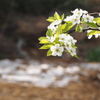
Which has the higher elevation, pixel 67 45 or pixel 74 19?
pixel 74 19

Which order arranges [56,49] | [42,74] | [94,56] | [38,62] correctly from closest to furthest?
[56,49] < [42,74] < [38,62] < [94,56]

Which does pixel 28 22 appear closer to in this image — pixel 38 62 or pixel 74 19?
pixel 38 62

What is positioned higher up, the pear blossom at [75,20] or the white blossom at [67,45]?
the pear blossom at [75,20]

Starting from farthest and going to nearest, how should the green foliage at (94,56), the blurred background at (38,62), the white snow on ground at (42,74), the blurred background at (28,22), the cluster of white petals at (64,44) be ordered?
1. the blurred background at (28,22)
2. the green foliage at (94,56)
3. the white snow on ground at (42,74)
4. the blurred background at (38,62)
5. the cluster of white petals at (64,44)

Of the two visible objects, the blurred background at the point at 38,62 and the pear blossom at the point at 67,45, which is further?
the blurred background at the point at 38,62

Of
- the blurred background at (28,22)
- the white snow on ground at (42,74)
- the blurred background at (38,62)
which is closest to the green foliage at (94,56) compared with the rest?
the blurred background at (38,62)

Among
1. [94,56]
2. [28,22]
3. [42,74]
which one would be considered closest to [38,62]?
[94,56]

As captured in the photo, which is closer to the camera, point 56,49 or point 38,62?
point 56,49

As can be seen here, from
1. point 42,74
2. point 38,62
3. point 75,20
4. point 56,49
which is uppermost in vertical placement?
point 38,62

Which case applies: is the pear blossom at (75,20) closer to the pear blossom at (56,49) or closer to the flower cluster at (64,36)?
the flower cluster at (64,36)

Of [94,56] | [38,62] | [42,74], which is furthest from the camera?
[94,56]
